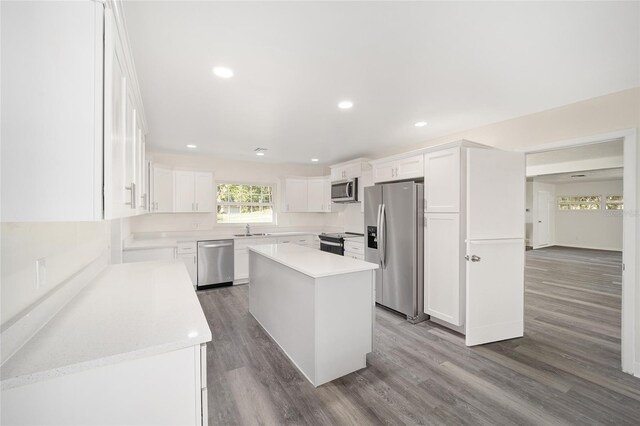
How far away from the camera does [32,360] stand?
0.92 meters

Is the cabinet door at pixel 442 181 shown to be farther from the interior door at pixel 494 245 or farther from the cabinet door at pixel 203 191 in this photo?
the cabinet door at pixel 203 191

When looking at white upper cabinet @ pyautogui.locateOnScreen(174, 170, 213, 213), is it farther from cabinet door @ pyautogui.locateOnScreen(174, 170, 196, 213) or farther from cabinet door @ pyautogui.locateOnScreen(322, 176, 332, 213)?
cabinet door @ pyautogui.locateOnScreen(322, 176, 332, 213)

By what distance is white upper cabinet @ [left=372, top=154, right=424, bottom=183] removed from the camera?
3491mm

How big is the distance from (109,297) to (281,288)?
1437 mm

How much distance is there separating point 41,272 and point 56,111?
0.79m

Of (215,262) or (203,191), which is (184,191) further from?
(215,262)

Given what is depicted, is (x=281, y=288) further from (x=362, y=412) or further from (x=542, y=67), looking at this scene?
(x=542, y=67)

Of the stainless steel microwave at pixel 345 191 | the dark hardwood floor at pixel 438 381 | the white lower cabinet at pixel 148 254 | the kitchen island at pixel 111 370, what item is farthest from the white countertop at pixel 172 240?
the kitchen island at pixel 111 370

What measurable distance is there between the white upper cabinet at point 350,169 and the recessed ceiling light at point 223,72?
10.1 feet

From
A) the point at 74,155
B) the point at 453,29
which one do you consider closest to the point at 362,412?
the point at 74,155

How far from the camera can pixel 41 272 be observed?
1.22 metres

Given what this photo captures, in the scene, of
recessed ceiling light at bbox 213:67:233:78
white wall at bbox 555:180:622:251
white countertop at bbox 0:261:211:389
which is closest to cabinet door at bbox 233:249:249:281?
white countertop at bbox 0:261:211:389

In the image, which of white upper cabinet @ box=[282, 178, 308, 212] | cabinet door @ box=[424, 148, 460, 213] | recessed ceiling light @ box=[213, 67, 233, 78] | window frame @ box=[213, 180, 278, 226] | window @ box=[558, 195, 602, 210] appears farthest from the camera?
window @ box=[558, 195, 602, 210]

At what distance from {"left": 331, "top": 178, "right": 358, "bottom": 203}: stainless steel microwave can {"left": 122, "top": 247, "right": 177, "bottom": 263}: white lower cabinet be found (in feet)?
9.79
